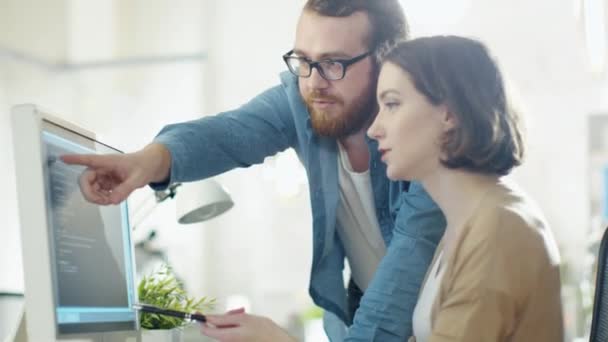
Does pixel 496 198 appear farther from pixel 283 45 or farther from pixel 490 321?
pixel 283 45

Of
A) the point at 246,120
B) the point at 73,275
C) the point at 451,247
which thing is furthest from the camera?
the point at 246,120

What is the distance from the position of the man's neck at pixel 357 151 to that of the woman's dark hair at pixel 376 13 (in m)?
0.18

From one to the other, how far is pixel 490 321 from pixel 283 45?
→ 418cm

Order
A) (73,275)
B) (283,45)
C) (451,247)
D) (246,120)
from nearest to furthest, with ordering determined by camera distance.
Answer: (73,275)
(451,247)
(246,120)
(283,45)

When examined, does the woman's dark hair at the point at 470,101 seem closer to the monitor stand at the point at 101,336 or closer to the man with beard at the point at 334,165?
the man with beard at the point at 334,165

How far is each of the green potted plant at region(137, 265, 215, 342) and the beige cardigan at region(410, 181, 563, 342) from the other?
0.46 metres

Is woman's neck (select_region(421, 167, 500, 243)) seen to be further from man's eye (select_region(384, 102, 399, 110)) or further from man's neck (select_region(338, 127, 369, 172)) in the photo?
man's neck (select_region(338, 127, 369, 172))

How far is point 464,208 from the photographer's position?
1.19 m

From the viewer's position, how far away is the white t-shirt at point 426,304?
3.87 ft

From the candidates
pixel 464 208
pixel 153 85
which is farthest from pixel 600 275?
pixel 153 85

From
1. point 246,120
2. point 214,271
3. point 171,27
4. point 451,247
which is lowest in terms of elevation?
point 214,271

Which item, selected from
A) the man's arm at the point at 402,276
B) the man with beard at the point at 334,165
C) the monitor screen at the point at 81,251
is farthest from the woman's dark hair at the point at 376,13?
the monitor screen at the point at 81,251

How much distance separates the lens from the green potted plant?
1.39 meters

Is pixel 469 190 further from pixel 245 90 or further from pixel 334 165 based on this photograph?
pixel 245 90
